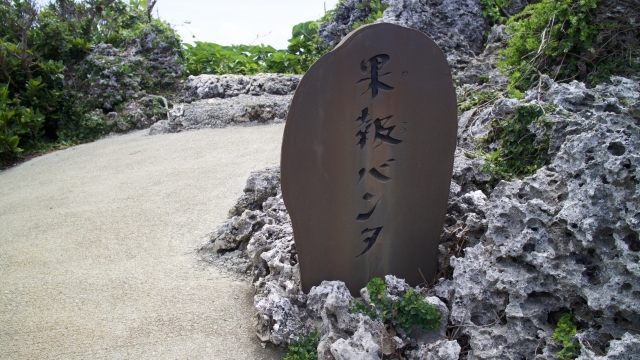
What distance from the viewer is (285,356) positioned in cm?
265

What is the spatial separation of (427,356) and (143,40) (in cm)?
888

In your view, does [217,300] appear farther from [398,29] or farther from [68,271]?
[398,29]

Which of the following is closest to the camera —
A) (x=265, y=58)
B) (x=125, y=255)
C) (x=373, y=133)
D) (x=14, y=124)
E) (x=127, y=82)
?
(x=373, y=133)

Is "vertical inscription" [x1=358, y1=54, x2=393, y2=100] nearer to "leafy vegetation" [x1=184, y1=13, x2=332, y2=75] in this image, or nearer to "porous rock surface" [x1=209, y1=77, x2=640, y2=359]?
"porous rock surface" [x1=209, y1=77, x2=640, y2=359]

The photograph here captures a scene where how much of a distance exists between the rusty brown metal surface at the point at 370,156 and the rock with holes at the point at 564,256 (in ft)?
1.40

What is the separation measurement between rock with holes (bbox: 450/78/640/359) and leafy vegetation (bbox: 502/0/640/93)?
6.65 ft

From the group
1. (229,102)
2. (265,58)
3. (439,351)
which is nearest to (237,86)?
(229,102)

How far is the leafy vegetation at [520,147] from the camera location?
3.48 m

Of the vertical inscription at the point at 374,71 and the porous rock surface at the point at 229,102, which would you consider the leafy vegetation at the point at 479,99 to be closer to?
the vertical inscription at the point at 374,71

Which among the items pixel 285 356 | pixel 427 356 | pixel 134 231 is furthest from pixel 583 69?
pixel 134 231

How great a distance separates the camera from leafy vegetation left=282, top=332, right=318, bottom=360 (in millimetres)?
2561

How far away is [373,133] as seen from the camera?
265 cm

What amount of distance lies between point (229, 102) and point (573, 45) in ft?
17.8

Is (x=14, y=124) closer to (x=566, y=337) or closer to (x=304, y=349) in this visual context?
(x=304, y=349)
